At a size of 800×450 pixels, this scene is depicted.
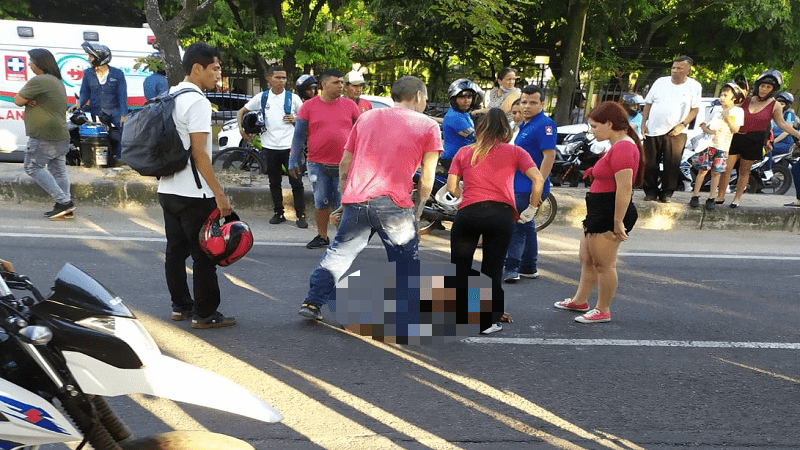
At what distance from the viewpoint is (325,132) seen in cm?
694

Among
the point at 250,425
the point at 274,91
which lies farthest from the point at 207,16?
the point at 250,425

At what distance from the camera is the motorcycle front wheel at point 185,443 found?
2.51 m

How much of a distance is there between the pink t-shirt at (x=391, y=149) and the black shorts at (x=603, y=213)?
124 centimetres

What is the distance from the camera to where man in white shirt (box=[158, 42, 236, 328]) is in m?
4.43

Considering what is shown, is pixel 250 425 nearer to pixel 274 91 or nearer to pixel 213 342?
pixel 213 342

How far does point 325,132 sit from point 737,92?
5092 millimetres

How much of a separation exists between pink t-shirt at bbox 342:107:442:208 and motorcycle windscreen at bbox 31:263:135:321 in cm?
250

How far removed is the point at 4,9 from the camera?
70.7 feet

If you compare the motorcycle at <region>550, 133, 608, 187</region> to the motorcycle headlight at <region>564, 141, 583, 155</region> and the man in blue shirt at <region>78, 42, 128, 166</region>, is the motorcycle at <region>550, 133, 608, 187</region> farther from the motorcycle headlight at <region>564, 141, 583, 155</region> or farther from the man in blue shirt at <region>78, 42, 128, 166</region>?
the man in blue shirt at <region>78, 42, 128, 166</region>

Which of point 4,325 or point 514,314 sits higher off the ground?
point 4,325

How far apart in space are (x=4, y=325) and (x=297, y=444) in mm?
A: 1637

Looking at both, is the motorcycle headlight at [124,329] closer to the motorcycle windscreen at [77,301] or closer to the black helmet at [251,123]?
the motorcycle windscreen at [77,301]

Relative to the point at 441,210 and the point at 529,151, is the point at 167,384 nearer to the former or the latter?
→ the point at 529,151

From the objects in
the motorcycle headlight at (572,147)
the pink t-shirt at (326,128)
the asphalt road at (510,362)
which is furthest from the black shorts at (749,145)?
the pink t-shirt at (326,128)
